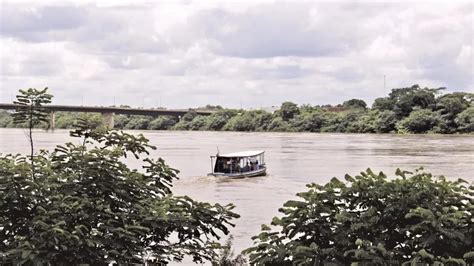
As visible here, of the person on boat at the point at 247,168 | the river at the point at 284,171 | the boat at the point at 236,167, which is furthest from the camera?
the person on boat at the point at 247,168

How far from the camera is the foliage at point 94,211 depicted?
5.60m

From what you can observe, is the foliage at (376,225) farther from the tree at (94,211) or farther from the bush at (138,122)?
the bush at (138,122)

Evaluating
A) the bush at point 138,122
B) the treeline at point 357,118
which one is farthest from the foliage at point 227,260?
the bush at point 138,122

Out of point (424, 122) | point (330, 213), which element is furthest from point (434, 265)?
point (424, 122)

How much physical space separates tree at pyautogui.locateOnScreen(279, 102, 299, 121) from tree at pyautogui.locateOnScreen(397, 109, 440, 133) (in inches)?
1165

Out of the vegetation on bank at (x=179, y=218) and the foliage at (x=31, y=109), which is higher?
the foliage at (x=31, y=109)

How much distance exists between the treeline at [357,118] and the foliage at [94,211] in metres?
67.1

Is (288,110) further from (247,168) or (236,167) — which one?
(236,167)

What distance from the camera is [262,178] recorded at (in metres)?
39.0

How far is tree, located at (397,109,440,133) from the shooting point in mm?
87438

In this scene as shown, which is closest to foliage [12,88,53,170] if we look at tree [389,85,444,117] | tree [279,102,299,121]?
tree [389,85,444,117]

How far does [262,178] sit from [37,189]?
109ft

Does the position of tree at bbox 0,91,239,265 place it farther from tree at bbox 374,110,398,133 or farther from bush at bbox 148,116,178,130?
bush at bbox 148,116,178,130

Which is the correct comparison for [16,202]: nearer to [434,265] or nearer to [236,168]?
[434,265]
